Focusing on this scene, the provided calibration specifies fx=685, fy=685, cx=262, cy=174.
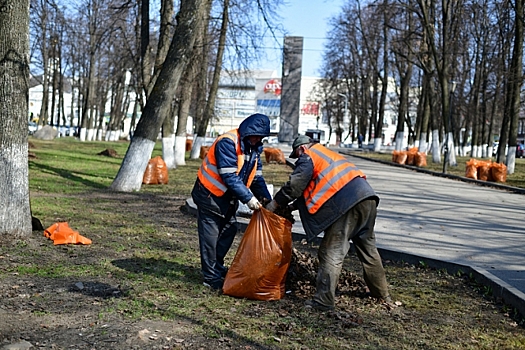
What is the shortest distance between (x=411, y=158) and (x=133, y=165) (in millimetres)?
23020

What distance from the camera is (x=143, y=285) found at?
6164mm

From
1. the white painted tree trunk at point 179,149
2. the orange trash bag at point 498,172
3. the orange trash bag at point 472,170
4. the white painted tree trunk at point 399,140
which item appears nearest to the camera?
the orange trash bag at point 498,172

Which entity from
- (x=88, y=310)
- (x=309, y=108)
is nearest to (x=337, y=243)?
(x=88, y=310)

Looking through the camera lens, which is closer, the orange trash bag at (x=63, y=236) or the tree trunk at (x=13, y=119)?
the tree trunk at (x=13, y=119)

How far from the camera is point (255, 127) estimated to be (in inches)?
236

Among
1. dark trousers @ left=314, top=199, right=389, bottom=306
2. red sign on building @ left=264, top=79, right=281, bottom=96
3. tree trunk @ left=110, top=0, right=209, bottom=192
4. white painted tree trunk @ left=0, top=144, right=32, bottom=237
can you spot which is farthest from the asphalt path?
red sign on building @ left=264, top=79, right=281, bottom=96

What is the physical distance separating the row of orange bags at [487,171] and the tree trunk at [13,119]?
19.4 metres

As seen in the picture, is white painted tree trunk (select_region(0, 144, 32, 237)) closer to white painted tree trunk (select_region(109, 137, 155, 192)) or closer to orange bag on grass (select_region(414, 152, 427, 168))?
white painted tree trunk (select_region(109, 137, 155, 192))

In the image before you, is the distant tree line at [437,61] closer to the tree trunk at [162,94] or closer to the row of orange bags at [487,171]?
the row of orange bags at [487,171]

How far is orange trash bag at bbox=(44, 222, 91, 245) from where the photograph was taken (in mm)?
7848

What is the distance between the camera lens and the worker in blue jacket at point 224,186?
5984 mm

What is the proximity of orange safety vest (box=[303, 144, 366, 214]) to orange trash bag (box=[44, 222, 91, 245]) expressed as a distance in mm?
3426

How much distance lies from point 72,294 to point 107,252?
6.30ft

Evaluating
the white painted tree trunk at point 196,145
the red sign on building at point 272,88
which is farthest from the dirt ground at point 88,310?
the red sign on building at point 272,88
